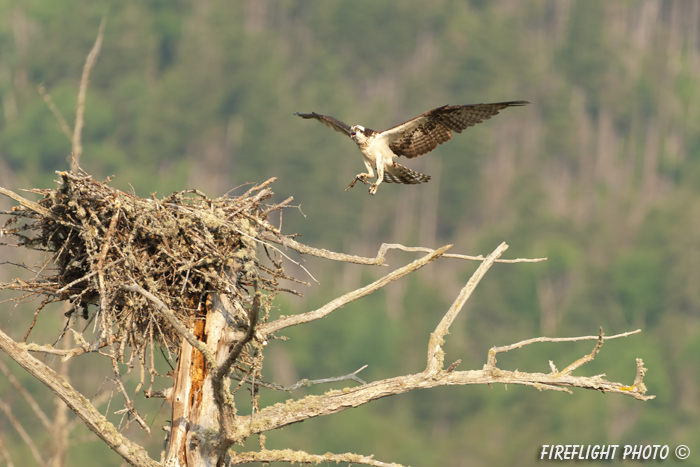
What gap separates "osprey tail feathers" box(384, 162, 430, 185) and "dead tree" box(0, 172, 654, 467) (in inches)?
105

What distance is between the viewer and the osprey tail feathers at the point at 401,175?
36.0 ft

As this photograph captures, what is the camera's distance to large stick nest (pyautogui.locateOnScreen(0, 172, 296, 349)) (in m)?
7.93

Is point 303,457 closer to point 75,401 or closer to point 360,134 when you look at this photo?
point 75,401

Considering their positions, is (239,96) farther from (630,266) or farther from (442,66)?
(630,266)

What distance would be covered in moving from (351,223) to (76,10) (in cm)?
3294

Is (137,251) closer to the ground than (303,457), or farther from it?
farther from it

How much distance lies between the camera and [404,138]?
424 inches

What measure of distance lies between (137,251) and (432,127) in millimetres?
3487

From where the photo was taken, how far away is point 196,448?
8000 mm

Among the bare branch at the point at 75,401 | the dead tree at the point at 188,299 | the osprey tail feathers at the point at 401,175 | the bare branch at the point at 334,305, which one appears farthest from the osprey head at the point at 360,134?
the bare branch at the point at 75,401
